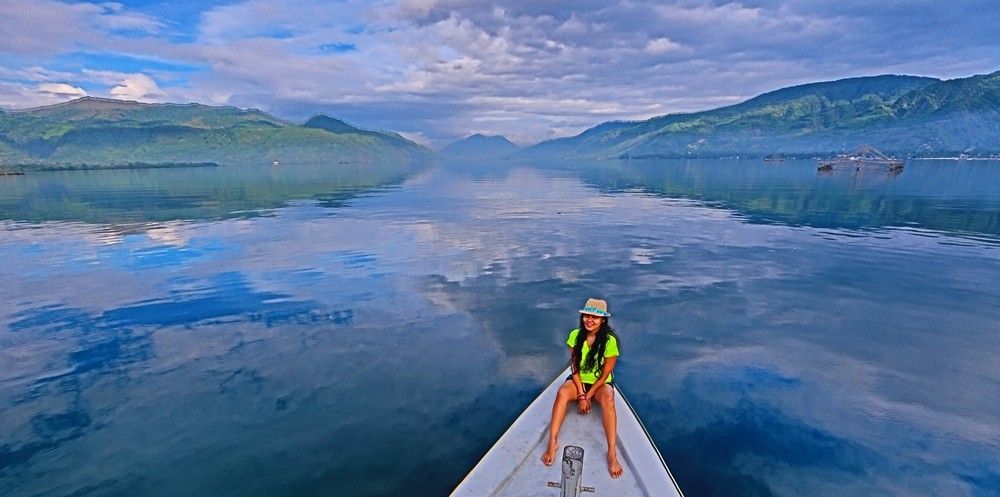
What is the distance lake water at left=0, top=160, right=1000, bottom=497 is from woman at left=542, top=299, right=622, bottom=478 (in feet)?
8.45

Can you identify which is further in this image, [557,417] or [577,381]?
[577,381]

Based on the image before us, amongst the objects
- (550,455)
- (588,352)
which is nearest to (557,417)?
(550,455)

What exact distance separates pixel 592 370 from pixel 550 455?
6.05 ft

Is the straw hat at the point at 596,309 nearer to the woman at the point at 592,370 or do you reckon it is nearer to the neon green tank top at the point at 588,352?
the woman at the point at 592,370

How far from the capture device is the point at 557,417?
319 inches

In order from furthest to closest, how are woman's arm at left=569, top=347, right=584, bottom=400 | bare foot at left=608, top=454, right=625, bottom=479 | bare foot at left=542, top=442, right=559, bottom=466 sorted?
1. woman's arm at left=569, top=347, right=584, bottom=400
2. bare foot at left=542, top=442, right=559, bottom=466
3. bare foot at left=608, top=454, right=625, bottom=479

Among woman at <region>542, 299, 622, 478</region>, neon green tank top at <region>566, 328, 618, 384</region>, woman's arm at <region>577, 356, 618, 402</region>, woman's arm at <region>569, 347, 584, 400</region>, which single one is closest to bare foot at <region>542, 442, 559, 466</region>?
woman at <region>542, 299, 622, 478</region>

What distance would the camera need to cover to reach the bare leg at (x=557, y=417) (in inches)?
306

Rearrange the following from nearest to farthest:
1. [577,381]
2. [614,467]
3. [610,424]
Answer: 1. [614,467]
2. [610,424]
3. [577,381]

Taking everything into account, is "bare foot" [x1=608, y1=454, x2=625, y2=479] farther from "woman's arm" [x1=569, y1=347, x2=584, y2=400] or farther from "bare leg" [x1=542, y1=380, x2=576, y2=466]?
"woman's arm" [x1=569, y1=347, x2=584, y2=400]

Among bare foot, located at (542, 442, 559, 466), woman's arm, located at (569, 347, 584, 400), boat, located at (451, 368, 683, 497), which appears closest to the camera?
boat, located at (451, 368, 683, 497)

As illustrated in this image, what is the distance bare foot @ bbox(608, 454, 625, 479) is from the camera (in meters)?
7.45

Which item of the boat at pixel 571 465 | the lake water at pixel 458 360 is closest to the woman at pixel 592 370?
the boat at pixel 571 465

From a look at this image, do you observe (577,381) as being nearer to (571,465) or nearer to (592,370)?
(592,370)
